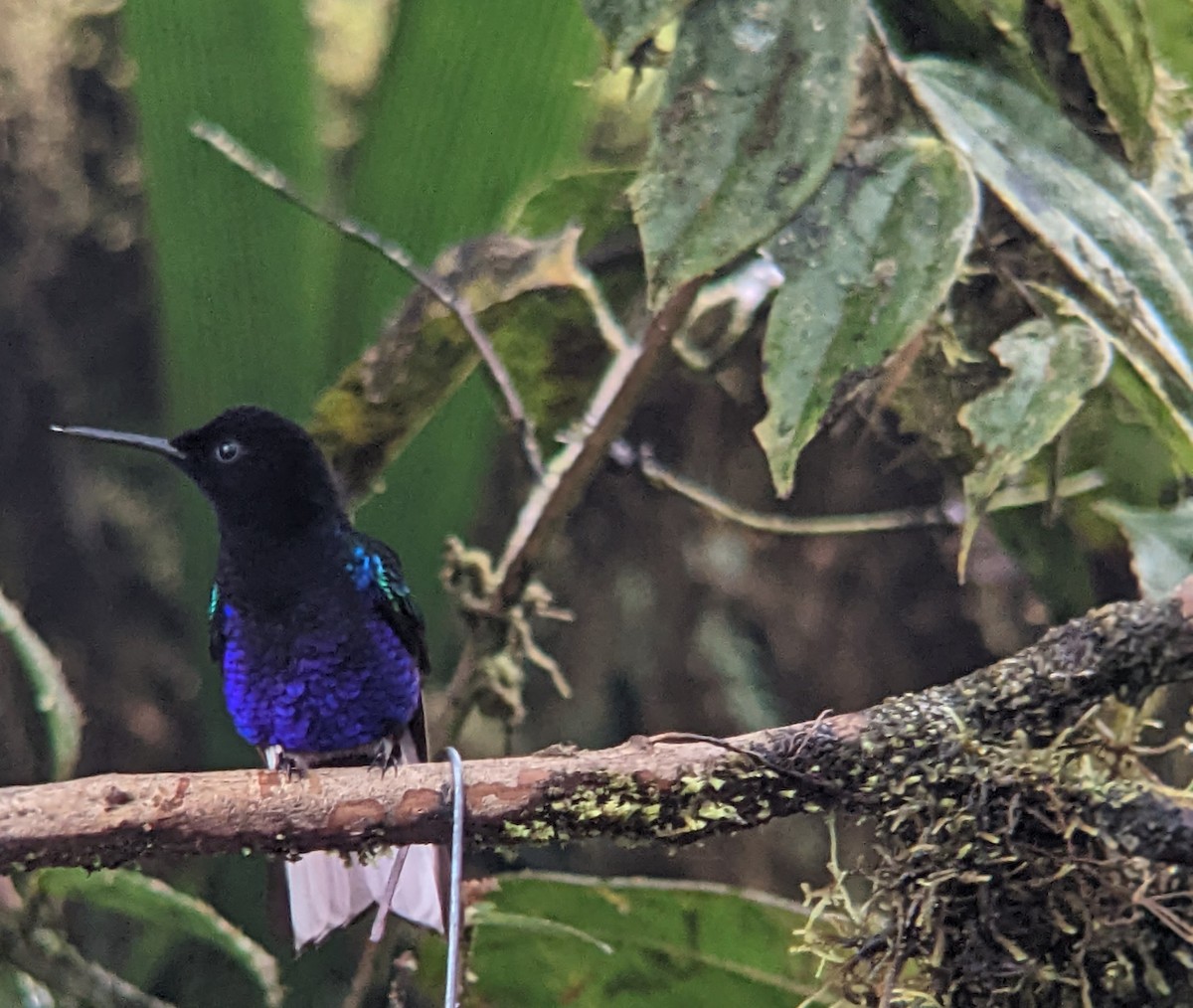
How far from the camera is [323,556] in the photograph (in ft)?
4.33

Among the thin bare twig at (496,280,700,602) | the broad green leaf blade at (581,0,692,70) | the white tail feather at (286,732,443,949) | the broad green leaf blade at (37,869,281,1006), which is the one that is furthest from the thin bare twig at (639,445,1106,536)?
the broad green leaf blade at (37,869,281,1006)

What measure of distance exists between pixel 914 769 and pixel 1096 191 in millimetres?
602

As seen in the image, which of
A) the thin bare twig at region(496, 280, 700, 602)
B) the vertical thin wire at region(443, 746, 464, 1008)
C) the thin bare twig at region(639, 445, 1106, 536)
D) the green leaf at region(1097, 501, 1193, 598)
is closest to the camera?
the vertical thin wire at region(443, 746, 464, 1008)

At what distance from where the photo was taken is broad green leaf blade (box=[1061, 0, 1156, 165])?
1.09 metres

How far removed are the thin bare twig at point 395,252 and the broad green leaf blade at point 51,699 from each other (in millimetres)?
628

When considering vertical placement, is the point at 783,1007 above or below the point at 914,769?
below

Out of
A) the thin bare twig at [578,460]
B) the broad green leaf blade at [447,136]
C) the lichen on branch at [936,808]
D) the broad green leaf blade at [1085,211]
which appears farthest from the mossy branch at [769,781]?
the broad green leaf blade at [447,136]

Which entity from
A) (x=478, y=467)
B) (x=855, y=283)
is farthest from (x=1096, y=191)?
(x=478, y=467)

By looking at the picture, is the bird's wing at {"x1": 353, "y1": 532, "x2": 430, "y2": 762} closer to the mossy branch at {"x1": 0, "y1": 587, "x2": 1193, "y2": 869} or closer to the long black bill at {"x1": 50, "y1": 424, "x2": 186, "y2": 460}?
the long black bill at {"x1": 50, "y1": 424, "x2": 186, "y2": 460}

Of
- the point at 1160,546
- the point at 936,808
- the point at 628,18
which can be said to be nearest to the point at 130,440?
the point at 628,18

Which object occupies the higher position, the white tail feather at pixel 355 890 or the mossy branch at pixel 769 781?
the mossy branch at pixel 769 781

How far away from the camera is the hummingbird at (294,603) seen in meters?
1.31

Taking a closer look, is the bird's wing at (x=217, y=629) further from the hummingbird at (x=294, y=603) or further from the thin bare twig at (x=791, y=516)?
the thin bare twig at (x=791, y=516)

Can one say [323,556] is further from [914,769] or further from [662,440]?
[914,769]
